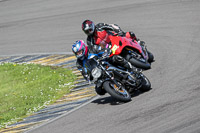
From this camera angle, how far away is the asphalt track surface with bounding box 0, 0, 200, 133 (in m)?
9.45

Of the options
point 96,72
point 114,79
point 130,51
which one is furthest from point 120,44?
point 96,72

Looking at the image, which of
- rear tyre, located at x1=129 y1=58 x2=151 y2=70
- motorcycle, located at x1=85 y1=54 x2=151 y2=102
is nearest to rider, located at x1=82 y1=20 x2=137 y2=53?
rear tyre, located at x1=129 y1=58 x2=151 y2=70

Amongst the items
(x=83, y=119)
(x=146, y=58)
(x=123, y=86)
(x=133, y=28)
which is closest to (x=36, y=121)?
(x=83, y=119)

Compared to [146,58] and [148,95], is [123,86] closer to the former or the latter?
[148,95]

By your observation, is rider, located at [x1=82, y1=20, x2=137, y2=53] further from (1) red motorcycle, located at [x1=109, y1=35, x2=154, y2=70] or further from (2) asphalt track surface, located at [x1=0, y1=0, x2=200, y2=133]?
(2) asphalt track surface, located at [x1=0, y1=0, x2=200, y2=133]

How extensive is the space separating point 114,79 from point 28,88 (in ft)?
14.4

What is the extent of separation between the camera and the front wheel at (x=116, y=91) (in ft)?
34.4

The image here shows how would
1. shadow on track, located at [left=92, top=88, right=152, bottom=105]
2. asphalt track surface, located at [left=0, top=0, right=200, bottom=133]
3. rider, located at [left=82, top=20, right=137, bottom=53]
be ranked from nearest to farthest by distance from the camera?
asphalt track surface, located at [left=0, top=0, right=200, bottom=133] → shadow on track, located at [left=92, top=88, right=152, bottom=105] → rider, located at [left=82, top=20, right=137, bottom=53]

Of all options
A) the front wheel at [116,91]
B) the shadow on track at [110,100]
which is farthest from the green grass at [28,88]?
the front wheel at [116,91]

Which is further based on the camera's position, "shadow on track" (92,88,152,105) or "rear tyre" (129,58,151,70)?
"rear tyre" (129,58,151,70)

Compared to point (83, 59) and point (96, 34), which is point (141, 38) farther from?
point (83, 59)

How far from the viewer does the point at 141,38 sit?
16391 millimetres

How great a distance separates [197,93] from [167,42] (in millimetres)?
5190

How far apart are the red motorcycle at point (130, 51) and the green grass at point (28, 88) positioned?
6.38 feet
